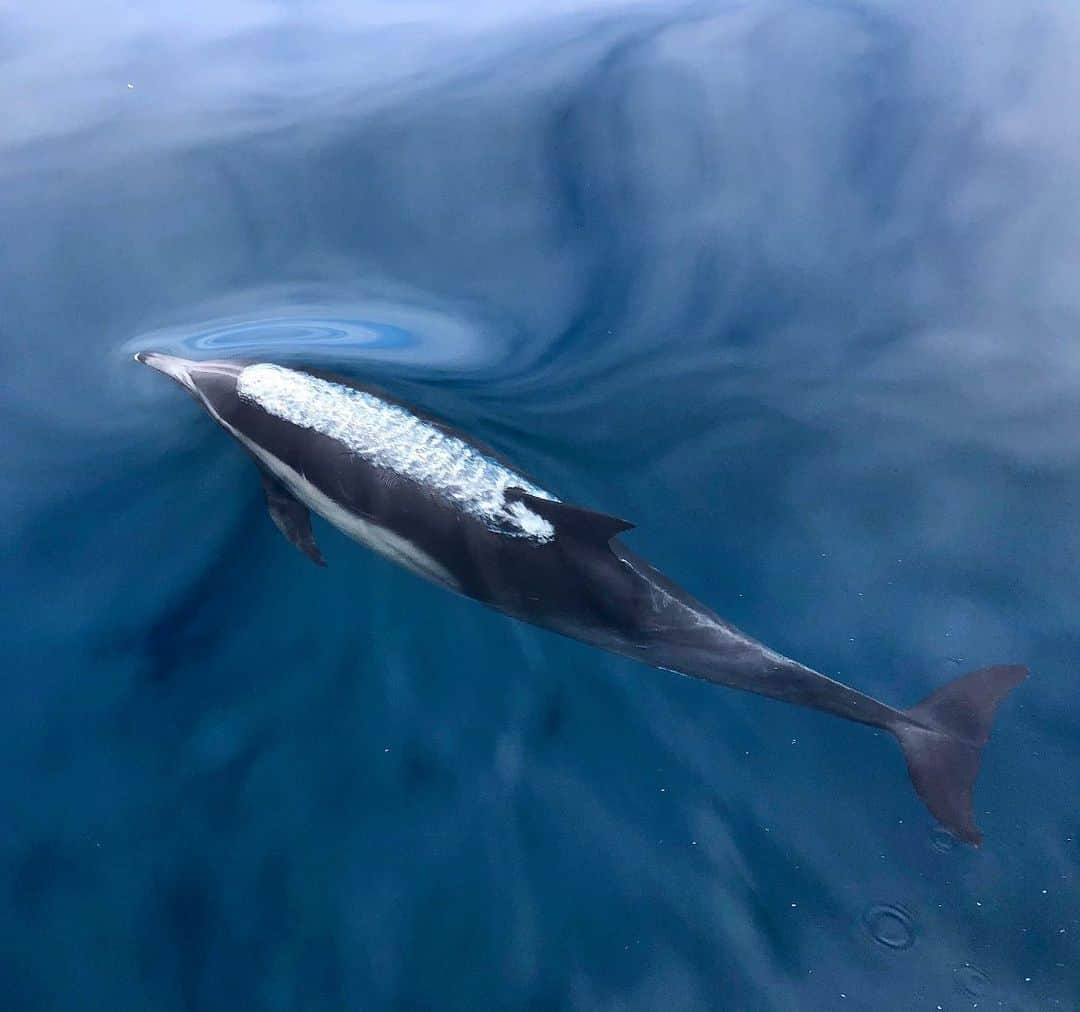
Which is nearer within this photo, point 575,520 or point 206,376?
point 575,520

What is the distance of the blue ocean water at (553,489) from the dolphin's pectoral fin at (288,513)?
0.13 meters

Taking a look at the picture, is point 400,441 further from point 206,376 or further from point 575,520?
point 206,376

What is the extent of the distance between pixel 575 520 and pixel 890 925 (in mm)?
2416

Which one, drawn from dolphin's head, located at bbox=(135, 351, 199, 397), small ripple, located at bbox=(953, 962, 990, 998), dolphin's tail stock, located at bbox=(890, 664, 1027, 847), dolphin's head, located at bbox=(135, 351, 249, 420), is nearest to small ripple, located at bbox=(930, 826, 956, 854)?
dolphin's tail stock, located at bbox=(890, 664, 1027, 847)

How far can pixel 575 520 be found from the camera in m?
4.43

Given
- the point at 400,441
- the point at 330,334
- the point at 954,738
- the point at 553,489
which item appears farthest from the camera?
the point at 330,334

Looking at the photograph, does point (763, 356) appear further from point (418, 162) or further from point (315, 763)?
point (315, 763)

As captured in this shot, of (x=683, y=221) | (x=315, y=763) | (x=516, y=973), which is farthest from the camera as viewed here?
(x=683, y=221)

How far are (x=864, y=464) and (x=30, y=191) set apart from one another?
21.1 ft

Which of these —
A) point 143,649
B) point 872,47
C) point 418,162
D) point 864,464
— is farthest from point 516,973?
point 872,47

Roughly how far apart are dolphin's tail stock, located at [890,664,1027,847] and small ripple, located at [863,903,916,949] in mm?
481

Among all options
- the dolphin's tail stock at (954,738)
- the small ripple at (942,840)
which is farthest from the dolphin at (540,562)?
the small ripple at (942,840)

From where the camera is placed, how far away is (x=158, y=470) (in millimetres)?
5680

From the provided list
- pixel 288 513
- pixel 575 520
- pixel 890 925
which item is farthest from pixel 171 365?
pixel 890 925
